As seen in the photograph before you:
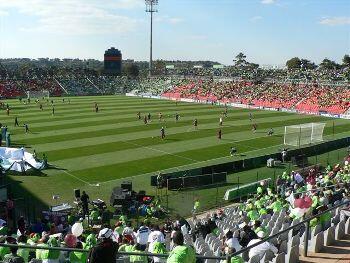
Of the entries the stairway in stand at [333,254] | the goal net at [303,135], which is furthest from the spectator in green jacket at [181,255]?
the goal net at [303,135]

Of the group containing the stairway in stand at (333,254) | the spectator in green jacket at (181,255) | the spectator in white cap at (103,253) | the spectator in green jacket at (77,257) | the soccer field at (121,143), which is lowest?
the soccer field at (121,143)

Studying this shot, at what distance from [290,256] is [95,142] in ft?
108

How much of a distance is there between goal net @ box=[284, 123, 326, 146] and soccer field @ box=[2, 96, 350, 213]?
1.37 m

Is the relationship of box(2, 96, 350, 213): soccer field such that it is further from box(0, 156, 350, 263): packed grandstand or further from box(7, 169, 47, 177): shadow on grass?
box(0, 156, 350, 263): packed grandstand

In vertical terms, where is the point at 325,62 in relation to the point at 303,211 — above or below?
above

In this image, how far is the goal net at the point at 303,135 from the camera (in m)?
38.0

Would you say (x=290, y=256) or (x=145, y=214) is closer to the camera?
(x=290, y=256)

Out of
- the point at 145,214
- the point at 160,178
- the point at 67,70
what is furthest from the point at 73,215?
the point at 67,70

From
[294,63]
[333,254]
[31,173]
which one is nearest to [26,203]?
[31,173]

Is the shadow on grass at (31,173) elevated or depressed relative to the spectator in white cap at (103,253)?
depressed

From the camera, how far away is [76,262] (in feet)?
28.3

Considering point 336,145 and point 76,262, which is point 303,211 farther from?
point 336,145

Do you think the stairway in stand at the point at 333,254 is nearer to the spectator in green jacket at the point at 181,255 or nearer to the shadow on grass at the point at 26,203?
the spectator in green jacket at the point at 181,255

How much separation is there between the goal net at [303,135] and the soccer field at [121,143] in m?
1.37
